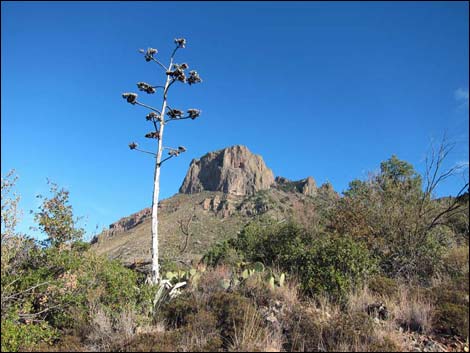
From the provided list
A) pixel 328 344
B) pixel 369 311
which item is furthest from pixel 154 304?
pixel 369 311

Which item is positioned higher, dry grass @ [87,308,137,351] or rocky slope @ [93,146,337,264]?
rocky slope @ [93,146,337,264]

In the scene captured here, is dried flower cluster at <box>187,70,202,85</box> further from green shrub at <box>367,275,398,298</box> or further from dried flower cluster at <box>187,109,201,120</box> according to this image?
green shrub at <box>367,275,398,298</box>

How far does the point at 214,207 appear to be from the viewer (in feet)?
263

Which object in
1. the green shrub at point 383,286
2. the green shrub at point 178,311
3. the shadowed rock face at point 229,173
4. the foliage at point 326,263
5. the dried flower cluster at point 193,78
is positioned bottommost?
the green shrub at point 178,311

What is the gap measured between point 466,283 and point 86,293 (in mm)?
7974

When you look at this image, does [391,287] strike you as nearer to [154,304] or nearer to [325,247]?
[325,247]

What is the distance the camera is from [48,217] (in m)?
10.3

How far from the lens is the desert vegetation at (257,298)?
20.8ft

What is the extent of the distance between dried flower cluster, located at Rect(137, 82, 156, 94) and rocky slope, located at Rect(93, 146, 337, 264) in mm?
5111

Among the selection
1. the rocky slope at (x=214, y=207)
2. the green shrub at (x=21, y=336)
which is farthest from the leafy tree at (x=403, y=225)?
the green shrub at (x=21, y=336)

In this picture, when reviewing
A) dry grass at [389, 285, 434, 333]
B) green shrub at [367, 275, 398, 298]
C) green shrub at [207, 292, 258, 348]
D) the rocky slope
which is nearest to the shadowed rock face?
the rocky slope

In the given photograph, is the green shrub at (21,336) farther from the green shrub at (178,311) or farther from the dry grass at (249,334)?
the dry grass at (249,334)

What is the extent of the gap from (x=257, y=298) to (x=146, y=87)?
7151 mm

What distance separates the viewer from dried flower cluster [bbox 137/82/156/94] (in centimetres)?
1153
